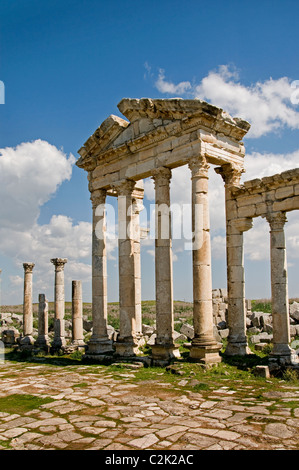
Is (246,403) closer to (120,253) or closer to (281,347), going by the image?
(281,347)

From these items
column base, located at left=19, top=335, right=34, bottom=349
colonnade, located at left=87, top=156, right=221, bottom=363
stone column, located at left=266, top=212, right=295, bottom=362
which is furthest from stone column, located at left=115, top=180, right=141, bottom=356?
column base, located at left=19, top=335, right=34, bottom=349

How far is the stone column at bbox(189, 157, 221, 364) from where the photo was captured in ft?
41.3

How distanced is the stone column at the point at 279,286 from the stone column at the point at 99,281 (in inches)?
257

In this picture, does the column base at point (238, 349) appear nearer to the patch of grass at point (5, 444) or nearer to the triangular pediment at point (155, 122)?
the triangular pediment at point (155, 122)

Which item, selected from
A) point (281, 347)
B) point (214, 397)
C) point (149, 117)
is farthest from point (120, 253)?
point (214, 397)

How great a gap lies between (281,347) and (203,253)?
3.58 metres

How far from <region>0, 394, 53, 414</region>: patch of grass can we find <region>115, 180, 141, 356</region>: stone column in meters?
5.51

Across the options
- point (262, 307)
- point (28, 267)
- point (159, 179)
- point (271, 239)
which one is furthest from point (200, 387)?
point (262, 307)

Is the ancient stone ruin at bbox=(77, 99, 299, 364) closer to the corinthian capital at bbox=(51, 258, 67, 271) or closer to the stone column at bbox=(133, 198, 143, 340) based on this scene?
the stone column at bbox=(133, 198, 143, 340)

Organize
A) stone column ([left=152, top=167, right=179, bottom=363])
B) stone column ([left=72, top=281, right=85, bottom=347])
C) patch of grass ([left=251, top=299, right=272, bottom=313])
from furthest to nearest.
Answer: patch of grass ([left=251, top=299, right=272, bottom=313]), stone column ([left=72, top=281, right=85, bottom=347]), stone column ([left=152, top=167, right=179, bottom=363])

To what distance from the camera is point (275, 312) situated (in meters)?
12.9

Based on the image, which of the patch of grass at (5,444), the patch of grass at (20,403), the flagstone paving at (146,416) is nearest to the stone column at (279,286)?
the flagstone paving at (146,416)

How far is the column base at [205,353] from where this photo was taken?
40.3 ft

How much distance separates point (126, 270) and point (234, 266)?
3.86 meters
